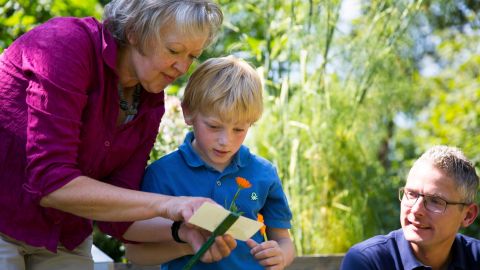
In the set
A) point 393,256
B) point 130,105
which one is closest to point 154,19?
point 130,105

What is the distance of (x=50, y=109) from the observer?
6.70ft

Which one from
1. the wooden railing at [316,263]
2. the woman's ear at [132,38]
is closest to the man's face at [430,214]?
the wooden railing at [316,263]

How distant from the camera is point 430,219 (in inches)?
107

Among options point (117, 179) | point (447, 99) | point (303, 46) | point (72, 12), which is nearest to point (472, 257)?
point (117, 179)

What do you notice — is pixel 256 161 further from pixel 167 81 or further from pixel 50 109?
pixel 50 109

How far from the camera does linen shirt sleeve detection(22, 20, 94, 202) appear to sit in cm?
203

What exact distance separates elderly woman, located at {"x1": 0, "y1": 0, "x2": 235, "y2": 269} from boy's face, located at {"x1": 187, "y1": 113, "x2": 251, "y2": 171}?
17 cm

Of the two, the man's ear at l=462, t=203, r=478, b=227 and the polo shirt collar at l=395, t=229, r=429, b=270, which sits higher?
the man's ear at l=462, t=203, r=478, b=227

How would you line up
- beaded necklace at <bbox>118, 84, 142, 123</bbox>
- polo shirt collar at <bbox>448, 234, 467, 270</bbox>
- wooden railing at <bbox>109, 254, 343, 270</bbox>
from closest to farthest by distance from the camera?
beaded necklace at <bbox>118, 84, 142, 123</bbox>
polo shirt collar at <bbox>448, 234, 467, 270</bbox>
wooden railing at <bbox>109, 254, 343, 270</bbox>

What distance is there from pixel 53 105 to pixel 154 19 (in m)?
0.38

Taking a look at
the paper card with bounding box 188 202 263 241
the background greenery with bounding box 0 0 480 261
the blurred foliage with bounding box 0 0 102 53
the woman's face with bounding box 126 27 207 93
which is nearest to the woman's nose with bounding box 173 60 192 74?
the woman's face with bounding box 126 27 207 93

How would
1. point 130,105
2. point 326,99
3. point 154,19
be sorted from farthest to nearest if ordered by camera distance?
point 326,99
point 130,105
point 154,19

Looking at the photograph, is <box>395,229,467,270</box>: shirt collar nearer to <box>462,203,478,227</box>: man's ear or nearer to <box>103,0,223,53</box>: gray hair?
<box>462,203,478,227</box>: man's ear

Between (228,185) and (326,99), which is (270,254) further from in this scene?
(326,99)
